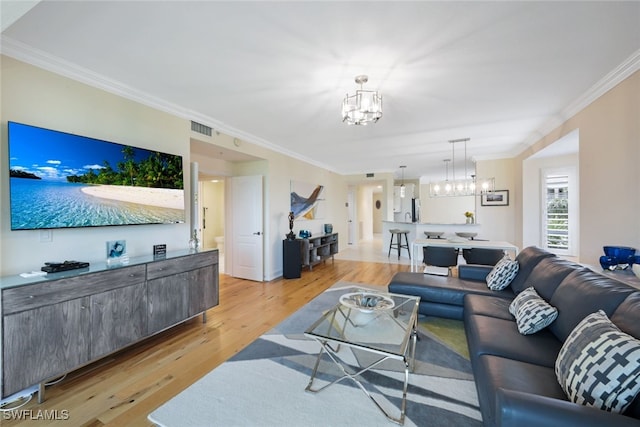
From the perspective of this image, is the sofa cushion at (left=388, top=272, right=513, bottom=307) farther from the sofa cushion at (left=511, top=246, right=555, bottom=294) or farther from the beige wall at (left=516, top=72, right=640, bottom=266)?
the beige wall at (left=516, top=72, right=640, bottom=266)

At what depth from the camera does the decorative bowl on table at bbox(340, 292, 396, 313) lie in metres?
2.34

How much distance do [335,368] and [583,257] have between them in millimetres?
3359

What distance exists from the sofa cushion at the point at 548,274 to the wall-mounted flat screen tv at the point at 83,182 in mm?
3922

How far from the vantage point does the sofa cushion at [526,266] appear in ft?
8.86

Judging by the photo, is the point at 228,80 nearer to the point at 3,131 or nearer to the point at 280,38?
the point at 280,38

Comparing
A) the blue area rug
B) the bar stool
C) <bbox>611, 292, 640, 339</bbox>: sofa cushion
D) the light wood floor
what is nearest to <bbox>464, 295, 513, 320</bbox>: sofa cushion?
the blue area rug

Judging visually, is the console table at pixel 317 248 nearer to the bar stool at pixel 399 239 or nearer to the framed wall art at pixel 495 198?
the bar stool at pixel 399 239

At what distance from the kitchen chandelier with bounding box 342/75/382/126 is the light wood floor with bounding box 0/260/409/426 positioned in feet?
8.35

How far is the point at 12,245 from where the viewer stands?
2.03 m

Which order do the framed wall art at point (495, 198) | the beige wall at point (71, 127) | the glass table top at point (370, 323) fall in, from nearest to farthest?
the glass table top at point (370, 323), the beige wall at point (71, 127), the framed wall art at point (495, 198)

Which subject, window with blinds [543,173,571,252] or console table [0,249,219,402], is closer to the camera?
console table [0,249,219,402]

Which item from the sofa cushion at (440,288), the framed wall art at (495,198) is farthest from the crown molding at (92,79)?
the framed wall art at (495,198)

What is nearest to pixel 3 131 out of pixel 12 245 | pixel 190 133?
pixel 12 245

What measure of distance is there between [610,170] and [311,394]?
12.2 ft
